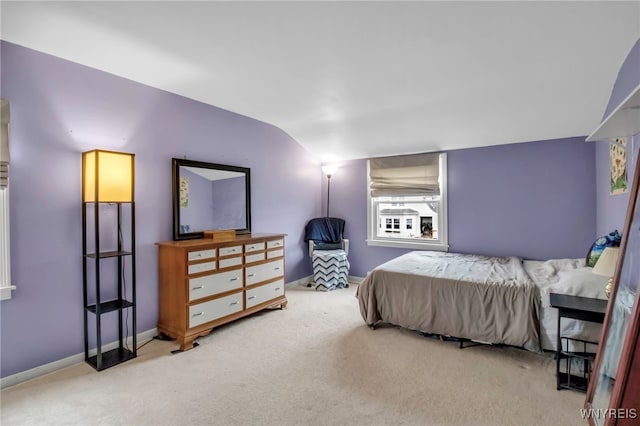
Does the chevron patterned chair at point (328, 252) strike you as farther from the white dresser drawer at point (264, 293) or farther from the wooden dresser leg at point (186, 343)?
the wooden dresser leg at point (186, 343)

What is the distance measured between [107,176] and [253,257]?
1.52 meters

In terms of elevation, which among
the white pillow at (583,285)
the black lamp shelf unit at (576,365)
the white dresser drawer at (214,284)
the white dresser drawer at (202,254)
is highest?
the white dresser drawer at (202,254)

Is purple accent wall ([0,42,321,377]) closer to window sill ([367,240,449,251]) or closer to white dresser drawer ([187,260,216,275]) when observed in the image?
white dresser drawer ([187,260,216,275])

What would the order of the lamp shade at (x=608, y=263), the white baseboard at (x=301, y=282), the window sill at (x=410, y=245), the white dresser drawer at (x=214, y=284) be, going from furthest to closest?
1. the white baseboard at (x=301, y=282)
2. the window sill at (x=410, y=245)
3. the white dresser drawer at (x=214, y=284)
4. the lamp shade at (x=608, y=263)

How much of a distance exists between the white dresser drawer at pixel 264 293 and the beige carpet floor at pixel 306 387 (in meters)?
0.45

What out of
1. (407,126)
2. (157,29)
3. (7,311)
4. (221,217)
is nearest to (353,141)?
(407,126)

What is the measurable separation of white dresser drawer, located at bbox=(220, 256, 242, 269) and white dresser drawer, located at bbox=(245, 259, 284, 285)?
0.14 meters

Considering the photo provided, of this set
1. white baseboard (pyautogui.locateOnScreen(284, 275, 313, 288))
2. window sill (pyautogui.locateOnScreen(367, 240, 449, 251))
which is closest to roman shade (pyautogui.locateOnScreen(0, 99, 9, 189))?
white baseboard (pyautogui.locateOnScreen(284, 275, 313, 288))

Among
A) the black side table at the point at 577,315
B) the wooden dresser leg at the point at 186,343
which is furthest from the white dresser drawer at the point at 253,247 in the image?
the black side table at the point at 577,315

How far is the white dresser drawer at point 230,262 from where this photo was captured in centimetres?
298

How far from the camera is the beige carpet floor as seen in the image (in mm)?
1782

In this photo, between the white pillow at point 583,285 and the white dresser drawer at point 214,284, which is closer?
the white pillow at point 583,285

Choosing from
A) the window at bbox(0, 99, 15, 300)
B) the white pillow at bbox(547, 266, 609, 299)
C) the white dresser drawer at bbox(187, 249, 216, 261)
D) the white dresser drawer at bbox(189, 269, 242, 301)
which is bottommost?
the white dresser drawer at bbox(189, 269, 242, 301)

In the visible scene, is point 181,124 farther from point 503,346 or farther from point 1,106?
point 503,346
